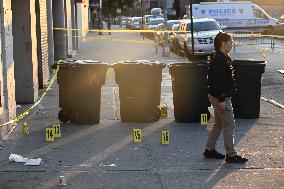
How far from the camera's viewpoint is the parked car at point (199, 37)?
2580cm

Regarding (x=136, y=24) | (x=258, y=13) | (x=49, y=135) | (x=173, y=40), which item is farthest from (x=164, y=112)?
(x=136, y=24)

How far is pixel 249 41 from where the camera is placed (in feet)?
116

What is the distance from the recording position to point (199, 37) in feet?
84.8

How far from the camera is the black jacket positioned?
777 centimetres

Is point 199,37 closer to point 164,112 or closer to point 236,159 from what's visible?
point 164,112

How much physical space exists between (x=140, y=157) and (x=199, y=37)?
712 inches

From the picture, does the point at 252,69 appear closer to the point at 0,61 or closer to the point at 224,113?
the point at 224,113

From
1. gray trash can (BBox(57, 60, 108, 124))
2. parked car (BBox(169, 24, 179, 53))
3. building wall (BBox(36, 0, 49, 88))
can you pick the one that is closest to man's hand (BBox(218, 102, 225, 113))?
gray trash can (BBox(57, 60, 108, 124))

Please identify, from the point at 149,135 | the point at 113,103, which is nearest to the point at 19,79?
the point at 113,103

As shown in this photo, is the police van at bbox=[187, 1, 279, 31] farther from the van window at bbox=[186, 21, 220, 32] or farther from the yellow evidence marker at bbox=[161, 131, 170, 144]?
the yellow evidence marker at bbox=[161, 131, 170, 144]

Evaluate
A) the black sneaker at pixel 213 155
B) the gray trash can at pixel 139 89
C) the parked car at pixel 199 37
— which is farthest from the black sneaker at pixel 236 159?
the parked car at pixel 199 37

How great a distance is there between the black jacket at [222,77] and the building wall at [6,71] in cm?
363

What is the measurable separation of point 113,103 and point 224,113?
18.5 ft

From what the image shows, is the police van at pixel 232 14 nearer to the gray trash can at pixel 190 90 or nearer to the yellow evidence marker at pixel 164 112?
the yellow evidence marker at pixel 164 112
